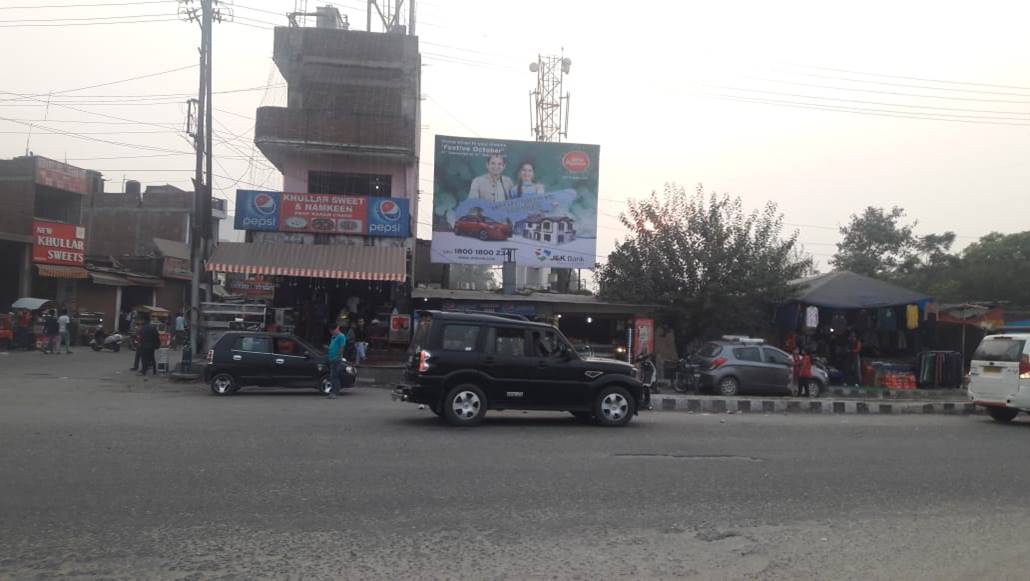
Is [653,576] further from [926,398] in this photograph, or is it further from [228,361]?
[926,398]

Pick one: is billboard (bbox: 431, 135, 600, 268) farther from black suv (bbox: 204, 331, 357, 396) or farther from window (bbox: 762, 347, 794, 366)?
black suv (bbox: 204, 331, 357, 396)

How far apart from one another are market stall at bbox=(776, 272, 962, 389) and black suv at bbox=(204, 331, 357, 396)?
14964 mm

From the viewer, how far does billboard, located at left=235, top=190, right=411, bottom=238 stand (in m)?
26.0

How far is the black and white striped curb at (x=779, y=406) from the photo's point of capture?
61.9 ft

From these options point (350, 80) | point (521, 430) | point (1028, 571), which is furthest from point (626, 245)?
point (1028, 571)

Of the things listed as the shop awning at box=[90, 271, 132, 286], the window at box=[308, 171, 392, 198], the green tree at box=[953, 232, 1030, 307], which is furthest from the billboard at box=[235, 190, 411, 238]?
the green tree at box=[953, 232, 1030, 307]

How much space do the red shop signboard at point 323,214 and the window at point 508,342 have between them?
14238 millimetres

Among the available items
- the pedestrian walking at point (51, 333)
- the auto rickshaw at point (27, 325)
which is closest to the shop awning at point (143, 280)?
the auto rickshaw at point (27, 325)

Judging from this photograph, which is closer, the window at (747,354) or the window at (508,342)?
the window at (508,342)

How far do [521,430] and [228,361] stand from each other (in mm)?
9000

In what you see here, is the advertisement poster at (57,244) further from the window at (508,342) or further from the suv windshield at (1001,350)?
the suv windshield at (1001,350)

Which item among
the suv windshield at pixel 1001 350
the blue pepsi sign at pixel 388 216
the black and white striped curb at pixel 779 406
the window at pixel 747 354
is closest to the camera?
the suv windshield at pixel 1001 350

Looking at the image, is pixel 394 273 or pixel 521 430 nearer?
pixel 521 430

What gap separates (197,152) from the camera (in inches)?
903
